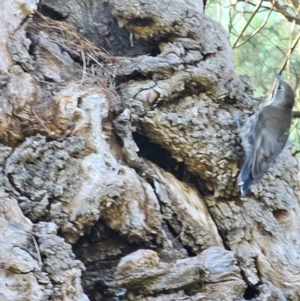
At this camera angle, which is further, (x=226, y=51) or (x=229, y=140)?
(x=226, y=51)

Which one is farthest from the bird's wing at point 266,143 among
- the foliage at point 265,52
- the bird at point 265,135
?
the foliage at point 265,52

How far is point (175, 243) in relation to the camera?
2385 millimetres

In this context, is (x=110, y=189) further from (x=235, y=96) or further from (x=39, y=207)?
(x=235, y=96)

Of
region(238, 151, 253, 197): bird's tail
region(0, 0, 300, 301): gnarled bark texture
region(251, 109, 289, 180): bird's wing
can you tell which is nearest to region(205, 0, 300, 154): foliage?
region(251, 109, 289, 180): bird's wing

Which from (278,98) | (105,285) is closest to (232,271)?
(105,285)

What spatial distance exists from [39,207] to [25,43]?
0.66 meters

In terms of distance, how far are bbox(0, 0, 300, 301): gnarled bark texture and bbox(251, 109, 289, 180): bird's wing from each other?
0.04 m

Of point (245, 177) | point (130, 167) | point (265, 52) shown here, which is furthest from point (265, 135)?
point (265, 52)

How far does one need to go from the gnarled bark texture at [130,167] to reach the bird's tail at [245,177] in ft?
0.16

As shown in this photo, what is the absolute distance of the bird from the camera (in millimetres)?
2502

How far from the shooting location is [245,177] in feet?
8.04

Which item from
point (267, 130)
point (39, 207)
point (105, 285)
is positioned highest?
point (267, 130)

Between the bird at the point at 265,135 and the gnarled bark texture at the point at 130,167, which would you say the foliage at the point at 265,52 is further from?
the gnarled bark texture at the point at 130,167

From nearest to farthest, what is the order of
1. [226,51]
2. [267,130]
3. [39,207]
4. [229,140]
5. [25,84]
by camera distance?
1. [39,207]
2. [25,84]
3. [229,140]
4. [226,51]
5. [267,130]
